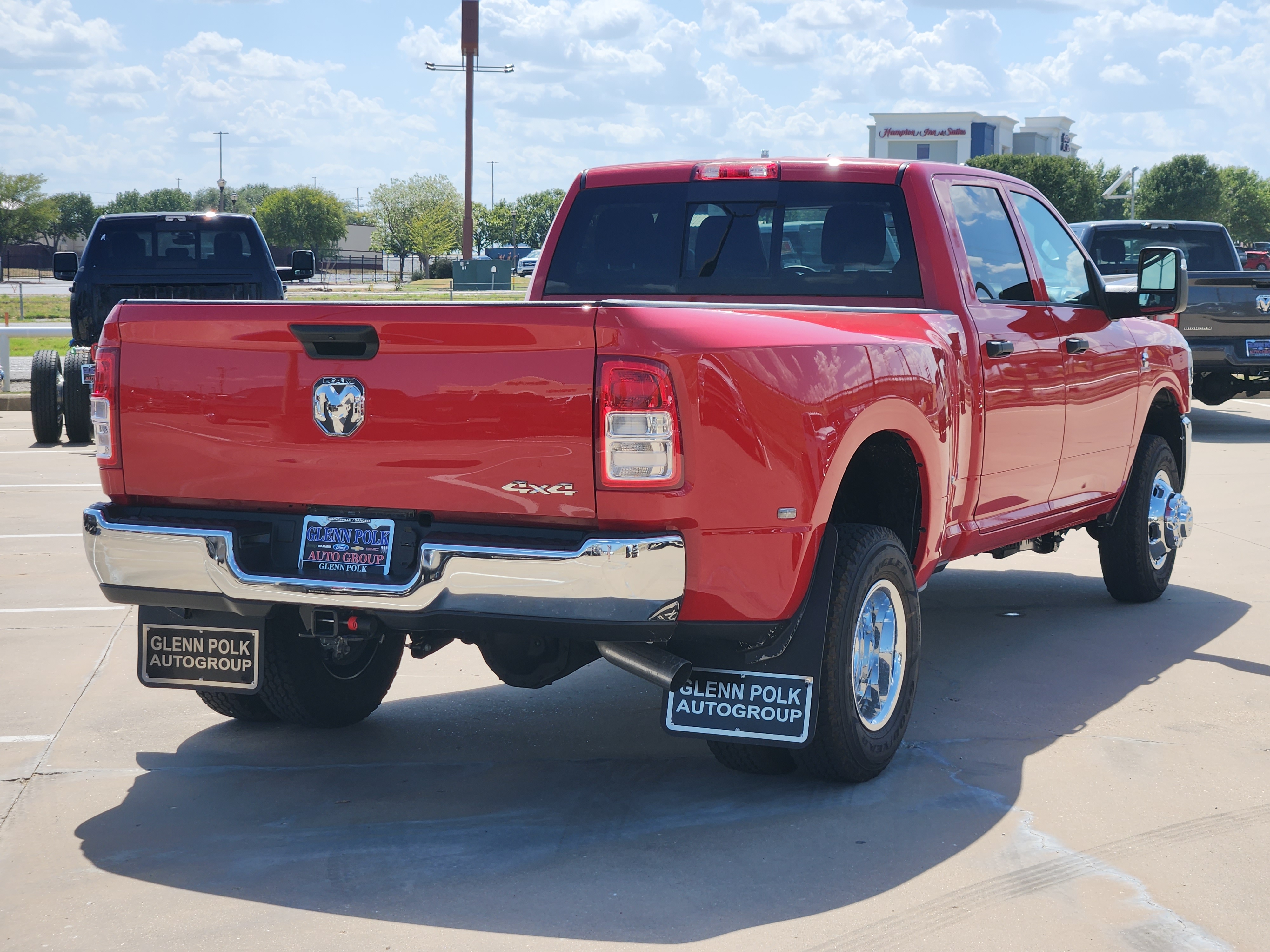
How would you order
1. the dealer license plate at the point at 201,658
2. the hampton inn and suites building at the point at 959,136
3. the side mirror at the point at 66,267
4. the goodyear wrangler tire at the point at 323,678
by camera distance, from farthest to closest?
the hampton inn and suites building at the point at 959,136, the side mirror at the point at 66,267, the goodyear wrangler tire at the point at 323,678, the dealer license plate at the point at 201,658

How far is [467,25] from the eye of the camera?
6644 centimetres

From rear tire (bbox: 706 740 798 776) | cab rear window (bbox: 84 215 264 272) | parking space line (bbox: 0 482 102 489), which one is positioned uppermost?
cab rear window (bbox: 84 215 264 272)

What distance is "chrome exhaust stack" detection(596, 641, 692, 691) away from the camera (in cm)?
A: 399

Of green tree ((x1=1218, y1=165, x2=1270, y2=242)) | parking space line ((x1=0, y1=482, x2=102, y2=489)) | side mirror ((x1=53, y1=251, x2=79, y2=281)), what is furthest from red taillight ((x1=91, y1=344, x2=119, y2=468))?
green tree ((x1=1218, y1=165, x2=1270, y2=242))

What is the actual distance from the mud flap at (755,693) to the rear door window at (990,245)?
200 centimetres

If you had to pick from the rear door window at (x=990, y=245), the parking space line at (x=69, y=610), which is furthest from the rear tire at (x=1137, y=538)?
the parking space line at (x=69, y=610)

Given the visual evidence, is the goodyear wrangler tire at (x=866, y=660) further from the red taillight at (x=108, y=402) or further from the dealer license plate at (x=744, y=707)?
the red taillight at (x=108, y=402)

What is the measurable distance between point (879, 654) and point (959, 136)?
165 metres

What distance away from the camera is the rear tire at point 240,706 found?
16.8ft

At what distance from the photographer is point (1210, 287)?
1466cm

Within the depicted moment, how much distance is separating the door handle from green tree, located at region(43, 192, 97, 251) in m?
120

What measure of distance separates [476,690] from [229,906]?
7.32 feet

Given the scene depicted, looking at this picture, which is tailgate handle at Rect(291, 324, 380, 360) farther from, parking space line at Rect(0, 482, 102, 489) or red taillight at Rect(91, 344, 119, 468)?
parking space line at Rect(0, 482, 102, 489)

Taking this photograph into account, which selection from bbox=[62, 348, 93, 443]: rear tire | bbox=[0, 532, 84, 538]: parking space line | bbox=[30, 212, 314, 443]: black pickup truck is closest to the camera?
bbox=[0, 532, 84, 538]: parking space line
